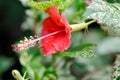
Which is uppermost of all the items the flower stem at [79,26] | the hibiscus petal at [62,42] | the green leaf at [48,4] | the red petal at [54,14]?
the green leaf at [48,4]

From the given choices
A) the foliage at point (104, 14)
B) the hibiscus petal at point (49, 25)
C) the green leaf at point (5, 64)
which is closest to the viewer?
the foliage at point (104, 14)

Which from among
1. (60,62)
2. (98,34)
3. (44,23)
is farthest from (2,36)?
(44,23)

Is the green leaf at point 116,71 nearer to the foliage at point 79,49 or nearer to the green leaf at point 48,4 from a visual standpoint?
the foliage at point 79,49

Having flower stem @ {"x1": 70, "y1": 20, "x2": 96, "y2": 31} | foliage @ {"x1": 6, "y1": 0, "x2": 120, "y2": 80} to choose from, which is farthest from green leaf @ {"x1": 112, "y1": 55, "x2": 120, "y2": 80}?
flower stem @ {"x1": 70, "y1": 20, "x2": 96, "y2": 31}

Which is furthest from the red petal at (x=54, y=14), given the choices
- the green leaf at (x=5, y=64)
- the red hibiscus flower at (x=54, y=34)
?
the green leaf at (x=5, y=64)

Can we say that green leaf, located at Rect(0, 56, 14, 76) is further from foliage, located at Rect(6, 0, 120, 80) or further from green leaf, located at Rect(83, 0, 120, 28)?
green leaf, located at Rect(83, 0, 120, 28)

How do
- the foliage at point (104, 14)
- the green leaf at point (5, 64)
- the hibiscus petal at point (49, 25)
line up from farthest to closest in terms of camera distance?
the green leaf at point (5, 64) < the hibiscus petal at point (49, 25) < the foliage at point (104, 14)

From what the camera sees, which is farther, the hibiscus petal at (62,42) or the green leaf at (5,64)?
the green leaf at (5,64)

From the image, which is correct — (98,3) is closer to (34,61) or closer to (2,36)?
(34,61)
